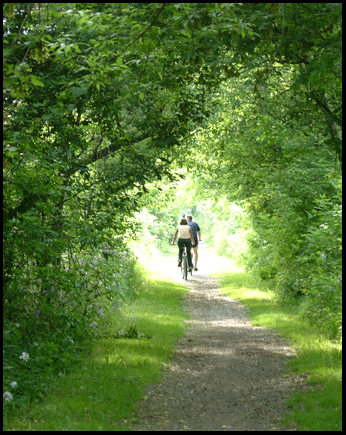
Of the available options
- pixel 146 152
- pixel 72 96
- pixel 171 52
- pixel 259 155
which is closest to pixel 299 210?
pixel 259 155

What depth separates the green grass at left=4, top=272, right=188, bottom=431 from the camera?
5930mm

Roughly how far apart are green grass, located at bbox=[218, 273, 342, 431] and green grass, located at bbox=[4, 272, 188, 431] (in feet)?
6.19

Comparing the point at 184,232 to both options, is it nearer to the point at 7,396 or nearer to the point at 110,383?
the point at 110,383

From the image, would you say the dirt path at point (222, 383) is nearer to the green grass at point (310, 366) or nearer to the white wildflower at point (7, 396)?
the green grass at point (310, 366)

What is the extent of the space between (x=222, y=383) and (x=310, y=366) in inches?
54.5

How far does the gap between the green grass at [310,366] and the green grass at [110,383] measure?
1.89 metres

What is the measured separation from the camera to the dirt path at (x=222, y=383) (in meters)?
6.48

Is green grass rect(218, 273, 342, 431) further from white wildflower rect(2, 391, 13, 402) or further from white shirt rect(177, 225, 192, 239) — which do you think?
white shirt rect(177, 225, 192, 239)

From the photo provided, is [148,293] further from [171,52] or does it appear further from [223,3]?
[223,3]

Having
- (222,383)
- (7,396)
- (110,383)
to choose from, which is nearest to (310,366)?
(222,383)

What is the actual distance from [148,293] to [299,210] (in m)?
5.40

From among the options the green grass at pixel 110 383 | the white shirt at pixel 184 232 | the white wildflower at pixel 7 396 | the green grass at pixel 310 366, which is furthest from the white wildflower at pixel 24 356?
the white shirt at pixel 184 232

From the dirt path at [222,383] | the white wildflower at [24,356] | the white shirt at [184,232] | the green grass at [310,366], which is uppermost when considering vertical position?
the white shirt at [184,232]

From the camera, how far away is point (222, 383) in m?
8.16
